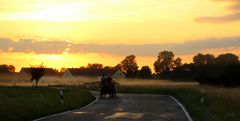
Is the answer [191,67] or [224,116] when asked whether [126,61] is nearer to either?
[191,67]

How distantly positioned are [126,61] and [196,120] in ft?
513

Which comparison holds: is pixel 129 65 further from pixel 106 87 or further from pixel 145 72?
pixel 106 87

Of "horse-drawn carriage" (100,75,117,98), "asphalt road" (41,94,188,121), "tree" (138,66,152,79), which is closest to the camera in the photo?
"asphalt road" (41,94,188,121)

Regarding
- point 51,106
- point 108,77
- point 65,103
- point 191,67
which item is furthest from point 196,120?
point 191,67

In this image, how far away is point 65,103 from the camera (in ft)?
109

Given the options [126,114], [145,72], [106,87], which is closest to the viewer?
[126,114]

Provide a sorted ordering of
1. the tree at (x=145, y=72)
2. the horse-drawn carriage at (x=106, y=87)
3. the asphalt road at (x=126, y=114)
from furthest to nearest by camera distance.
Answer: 1. the tree at (x=145, y=72)
2. the horse-drawn carriage at (x=106, y=87)
3. the asphalt road at (x=126, y=114)

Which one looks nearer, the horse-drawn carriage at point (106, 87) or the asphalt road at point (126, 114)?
the asphalt road at point (126, 114)

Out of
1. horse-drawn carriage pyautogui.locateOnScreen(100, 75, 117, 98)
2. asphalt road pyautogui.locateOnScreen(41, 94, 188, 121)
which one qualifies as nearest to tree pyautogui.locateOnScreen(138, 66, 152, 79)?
horse-drawn carriage pyautogui.locateOnScreen(100, 75, 117, 98)

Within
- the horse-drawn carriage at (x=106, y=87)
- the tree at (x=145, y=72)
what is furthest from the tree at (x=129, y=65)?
the horse-drawn carriage at (x=106, y=87)

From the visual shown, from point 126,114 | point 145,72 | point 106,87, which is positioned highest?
point 145,72

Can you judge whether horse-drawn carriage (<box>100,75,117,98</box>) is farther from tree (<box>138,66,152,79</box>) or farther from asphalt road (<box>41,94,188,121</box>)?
tree (<box>138,66,152,79</box>)

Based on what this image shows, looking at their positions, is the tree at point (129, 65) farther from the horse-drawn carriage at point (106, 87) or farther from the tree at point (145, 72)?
the horse-drawn carriage at point (106, 87)

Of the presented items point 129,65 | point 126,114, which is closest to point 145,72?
point 129,65
